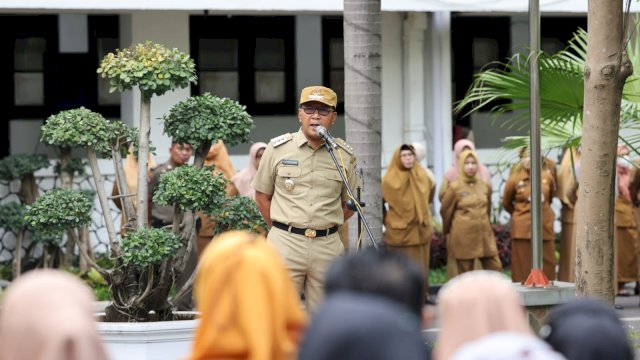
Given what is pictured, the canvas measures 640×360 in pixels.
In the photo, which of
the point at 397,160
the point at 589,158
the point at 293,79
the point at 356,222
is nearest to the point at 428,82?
the point at 293,79

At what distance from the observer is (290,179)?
1009cm

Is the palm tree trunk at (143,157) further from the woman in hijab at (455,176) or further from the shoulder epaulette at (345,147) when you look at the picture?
the woman in hijab at (455,176)

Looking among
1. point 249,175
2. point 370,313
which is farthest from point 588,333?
point 249,175

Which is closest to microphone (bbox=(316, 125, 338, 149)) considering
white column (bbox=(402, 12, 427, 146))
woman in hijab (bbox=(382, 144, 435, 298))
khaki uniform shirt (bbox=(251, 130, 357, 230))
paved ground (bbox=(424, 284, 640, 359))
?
khaki uniform shirt (bbox=(251, 130, 357, 230))

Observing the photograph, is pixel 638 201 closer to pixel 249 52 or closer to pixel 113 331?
pixel 249 52

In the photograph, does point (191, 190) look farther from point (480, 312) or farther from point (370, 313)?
point (370, 313)

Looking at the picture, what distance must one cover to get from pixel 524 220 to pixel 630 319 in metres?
2.43

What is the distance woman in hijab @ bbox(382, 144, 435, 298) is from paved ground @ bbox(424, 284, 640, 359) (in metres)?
2.13

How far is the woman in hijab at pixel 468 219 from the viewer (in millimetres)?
16406

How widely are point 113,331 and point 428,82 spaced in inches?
376

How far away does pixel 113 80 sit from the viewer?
10500 mm

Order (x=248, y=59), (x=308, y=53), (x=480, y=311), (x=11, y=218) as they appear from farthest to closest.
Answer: (x=308, y=53) < (x=248, y=59) < (x=11, y=218) < (x=480, y=311)

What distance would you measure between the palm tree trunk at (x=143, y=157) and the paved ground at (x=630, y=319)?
236 cm

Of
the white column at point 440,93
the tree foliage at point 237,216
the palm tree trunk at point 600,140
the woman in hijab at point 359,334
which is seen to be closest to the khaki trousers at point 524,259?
the white column at point 440,93
